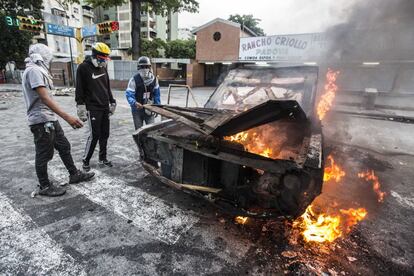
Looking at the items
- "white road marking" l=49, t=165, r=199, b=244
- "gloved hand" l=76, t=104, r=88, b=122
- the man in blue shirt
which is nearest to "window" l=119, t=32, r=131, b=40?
the man in blue shirt

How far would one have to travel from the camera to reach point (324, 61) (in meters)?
7.76

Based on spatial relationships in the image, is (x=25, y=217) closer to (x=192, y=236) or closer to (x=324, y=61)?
(x=192, y=236)

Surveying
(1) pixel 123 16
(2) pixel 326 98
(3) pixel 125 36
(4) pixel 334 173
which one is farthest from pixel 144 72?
(1) pixel 123 16

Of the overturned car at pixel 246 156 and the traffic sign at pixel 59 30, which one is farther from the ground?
the traffic sign at pixel 59 30

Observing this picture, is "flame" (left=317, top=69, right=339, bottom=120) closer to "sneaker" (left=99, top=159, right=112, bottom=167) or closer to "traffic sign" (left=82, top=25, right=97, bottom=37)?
"sneaker" (left=99, top=159, right=112, bottom=167)

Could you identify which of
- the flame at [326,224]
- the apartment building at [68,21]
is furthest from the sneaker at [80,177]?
the apartment building at [68,21]

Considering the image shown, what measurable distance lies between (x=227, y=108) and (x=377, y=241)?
2.56 meters

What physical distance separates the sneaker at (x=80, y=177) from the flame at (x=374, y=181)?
4404 mm

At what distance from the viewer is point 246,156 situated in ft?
7.48

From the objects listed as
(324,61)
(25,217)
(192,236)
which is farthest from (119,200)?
(324,61)

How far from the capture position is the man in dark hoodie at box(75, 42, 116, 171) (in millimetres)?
3703

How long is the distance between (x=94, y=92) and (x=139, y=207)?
2.03m

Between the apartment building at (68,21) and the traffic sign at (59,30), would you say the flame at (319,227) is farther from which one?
the apartment building at (68,21)

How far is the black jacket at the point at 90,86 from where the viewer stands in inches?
145
